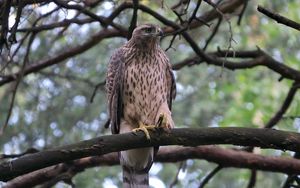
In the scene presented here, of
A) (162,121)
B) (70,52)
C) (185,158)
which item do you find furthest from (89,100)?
(162,121)

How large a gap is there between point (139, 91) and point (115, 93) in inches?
7.8

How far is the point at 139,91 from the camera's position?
5156 mm

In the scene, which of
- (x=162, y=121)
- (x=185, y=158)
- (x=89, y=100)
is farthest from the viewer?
(x=89, y=100)

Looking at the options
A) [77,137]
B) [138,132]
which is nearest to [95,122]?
[77,137]

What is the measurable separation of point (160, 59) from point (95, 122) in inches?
159

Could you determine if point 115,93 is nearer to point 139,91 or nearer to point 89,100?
point 139,91

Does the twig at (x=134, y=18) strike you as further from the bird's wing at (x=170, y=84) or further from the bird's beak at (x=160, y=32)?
the bird's wing at (x=170, y=84)

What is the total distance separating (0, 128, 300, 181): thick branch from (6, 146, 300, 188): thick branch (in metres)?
1.82

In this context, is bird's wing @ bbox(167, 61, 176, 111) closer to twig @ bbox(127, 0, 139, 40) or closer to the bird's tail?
twig @ bbox(127, 0, 139, 40)

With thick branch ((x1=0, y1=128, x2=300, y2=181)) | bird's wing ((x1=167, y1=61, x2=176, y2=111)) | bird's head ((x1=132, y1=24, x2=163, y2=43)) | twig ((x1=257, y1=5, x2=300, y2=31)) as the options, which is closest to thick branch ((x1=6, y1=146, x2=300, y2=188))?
bird's wing ((x1=167, y1=61, x2=176, y2=111))

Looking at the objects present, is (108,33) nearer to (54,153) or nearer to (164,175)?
(54,153)

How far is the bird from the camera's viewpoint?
16.9 feet

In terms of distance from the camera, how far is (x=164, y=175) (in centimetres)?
944

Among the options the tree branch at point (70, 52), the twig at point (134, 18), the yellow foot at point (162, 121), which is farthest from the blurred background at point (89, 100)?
the yellow foot at point (162, 121)
